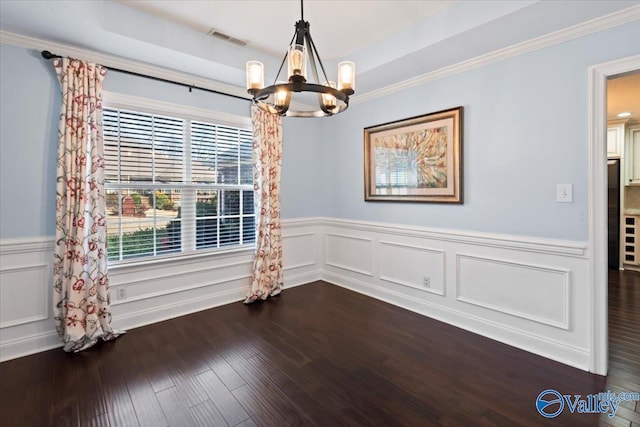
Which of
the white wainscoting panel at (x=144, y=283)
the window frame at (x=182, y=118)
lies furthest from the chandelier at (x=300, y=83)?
the white wainscoting panel at (x=144, y=283)

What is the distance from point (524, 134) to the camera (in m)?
2.54

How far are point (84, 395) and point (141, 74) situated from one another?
2634 mm

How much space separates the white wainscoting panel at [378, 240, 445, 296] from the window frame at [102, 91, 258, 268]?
5.20 feet

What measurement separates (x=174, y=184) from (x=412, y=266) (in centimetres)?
264

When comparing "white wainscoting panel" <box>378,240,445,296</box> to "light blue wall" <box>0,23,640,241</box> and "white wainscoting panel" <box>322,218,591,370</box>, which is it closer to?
"white wainscoting panel" <box>322,218,591,370</box>

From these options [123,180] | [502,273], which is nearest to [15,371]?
[123,180]

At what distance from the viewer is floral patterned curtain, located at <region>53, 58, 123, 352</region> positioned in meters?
2.50

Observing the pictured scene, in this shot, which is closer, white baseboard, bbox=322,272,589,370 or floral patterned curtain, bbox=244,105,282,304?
white baseboard, bbox=322,272,589,370

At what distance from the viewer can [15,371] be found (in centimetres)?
227

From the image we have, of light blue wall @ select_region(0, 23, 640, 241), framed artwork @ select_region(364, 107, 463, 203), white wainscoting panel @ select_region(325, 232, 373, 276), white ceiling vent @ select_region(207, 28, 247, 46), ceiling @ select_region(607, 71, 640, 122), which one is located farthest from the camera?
white wainscoting panel @ select_region(325, 232, 373, 276)

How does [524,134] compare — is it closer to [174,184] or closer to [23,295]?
[174,184]

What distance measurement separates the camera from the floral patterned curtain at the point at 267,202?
3.62 m

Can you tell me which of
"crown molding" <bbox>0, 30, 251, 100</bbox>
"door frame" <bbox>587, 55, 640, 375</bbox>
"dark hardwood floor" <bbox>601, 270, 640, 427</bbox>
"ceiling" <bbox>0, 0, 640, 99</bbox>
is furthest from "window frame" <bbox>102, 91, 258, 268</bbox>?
"dark hardwood floor" <bbox>601, 270, 640, 427</bbox>

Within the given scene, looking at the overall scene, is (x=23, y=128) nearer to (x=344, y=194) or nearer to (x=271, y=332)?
(x=271, y=332)
